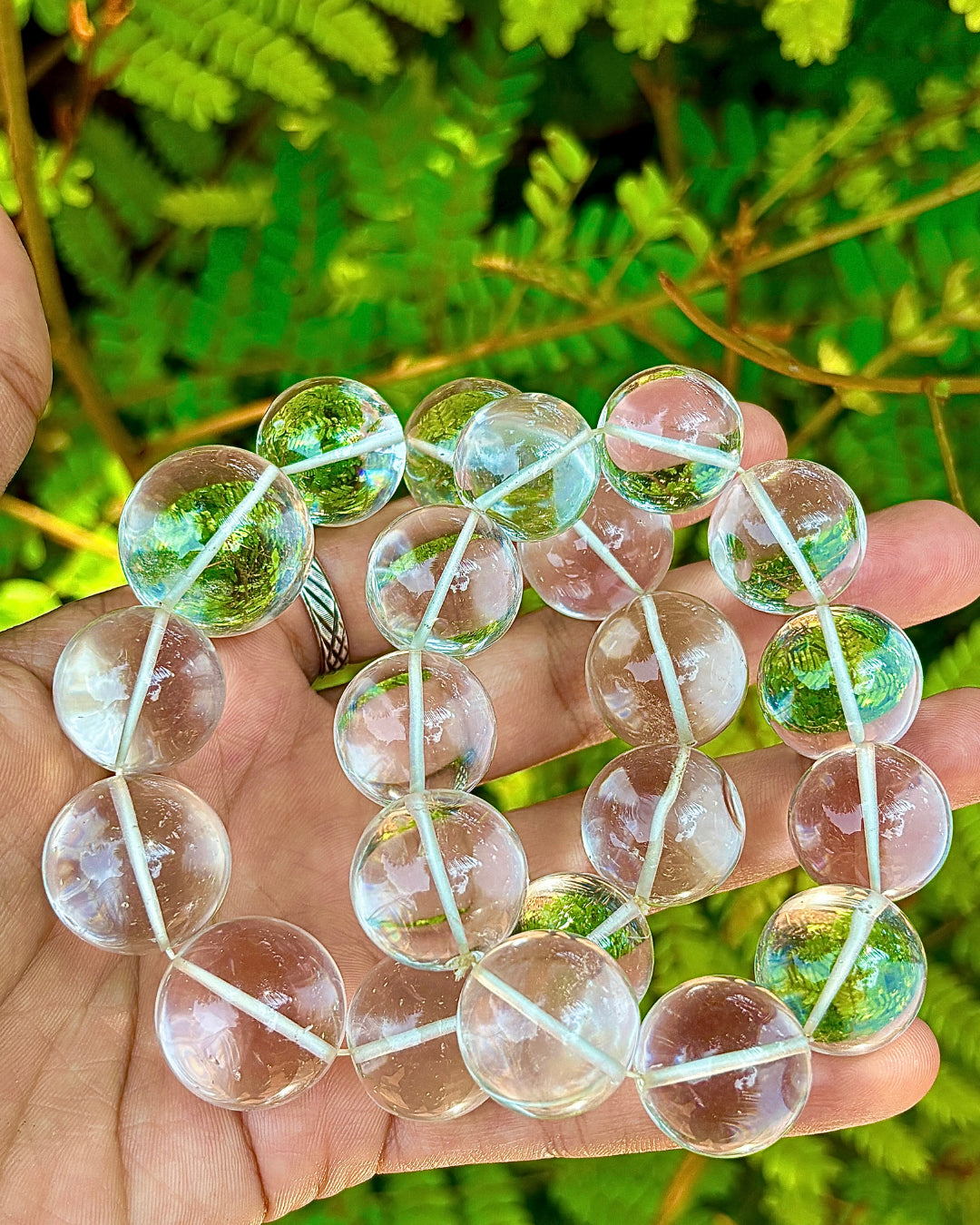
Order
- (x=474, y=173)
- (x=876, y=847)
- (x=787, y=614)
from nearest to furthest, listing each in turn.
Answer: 1. (x=876, y=847)
2. (x=787, y=614)
3. (x=474, y=173)

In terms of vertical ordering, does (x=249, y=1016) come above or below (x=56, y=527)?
below

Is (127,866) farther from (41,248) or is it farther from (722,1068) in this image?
(41,248)

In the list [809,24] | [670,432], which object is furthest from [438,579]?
[809,24]

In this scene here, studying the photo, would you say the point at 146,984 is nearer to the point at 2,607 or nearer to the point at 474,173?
the point at 2,607

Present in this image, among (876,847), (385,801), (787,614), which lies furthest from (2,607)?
(876,847)

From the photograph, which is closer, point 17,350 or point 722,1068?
point 722,1068

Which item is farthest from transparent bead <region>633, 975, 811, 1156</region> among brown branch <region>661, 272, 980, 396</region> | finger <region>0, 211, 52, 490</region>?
finger <region>0, 211, 52, 490</region>

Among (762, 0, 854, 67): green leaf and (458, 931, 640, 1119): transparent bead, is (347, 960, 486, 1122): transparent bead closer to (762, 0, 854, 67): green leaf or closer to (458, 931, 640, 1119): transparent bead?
(458, 931, 640, 1119): transparent bead
